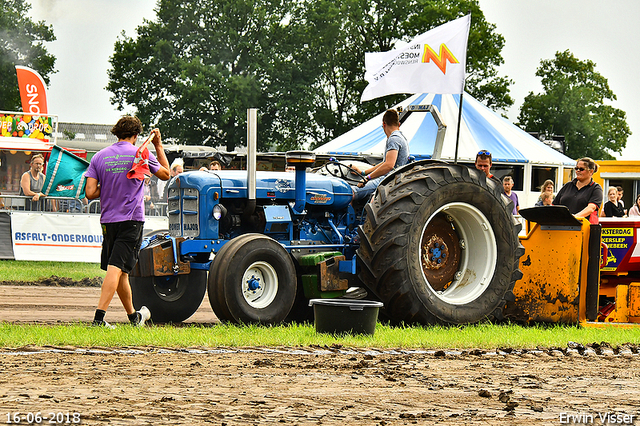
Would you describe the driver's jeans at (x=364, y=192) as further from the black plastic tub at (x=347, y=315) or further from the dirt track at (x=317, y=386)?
the dirt track at (x=317, y=386)

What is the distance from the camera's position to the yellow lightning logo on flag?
10913 mm

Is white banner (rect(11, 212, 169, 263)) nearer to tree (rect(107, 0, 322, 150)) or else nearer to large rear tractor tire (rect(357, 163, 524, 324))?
large rear tractor tire (rect(357, 163, 524, 324))

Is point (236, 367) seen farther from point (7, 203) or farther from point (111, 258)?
point (7, 203)

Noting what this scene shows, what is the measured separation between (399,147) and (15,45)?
134 feet

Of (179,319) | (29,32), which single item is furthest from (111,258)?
(29,32)

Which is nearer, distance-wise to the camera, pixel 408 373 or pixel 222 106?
pixel 408 373

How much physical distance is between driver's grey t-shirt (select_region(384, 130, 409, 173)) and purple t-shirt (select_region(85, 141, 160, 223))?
2.44m

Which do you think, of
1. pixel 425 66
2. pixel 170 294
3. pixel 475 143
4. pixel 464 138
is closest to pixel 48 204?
pixel 425 66

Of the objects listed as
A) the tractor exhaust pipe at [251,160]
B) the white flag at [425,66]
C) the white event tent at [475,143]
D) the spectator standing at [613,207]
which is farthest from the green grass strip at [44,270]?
the white event tent at [475,143]

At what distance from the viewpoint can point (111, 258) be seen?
6996 millimetres

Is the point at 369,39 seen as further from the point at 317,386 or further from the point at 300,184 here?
the point at 317,386

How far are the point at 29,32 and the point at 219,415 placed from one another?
4797 cm

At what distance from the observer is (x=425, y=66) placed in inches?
428

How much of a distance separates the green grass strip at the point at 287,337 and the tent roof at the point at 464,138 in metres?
16.2
